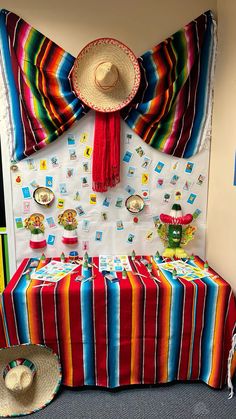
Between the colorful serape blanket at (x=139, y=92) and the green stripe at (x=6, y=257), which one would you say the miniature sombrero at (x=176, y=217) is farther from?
the green stripe at (x=6, y=257)

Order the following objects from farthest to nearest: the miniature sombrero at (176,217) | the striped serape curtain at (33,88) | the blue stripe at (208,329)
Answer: the miniature sombrero at (176,217) < the striped serape curtain at (33,88) < the blue stripe at (208,329)

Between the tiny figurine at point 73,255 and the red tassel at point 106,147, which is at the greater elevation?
the red tassel at point 106,147

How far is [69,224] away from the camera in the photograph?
1.96 meters

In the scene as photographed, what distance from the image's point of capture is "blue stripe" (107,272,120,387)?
157 centimetres

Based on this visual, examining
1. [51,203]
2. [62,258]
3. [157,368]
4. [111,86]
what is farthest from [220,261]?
[111,86]

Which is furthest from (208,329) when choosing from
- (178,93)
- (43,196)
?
(178,93)

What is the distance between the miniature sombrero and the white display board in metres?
0.07

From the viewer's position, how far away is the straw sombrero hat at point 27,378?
150 centimetres

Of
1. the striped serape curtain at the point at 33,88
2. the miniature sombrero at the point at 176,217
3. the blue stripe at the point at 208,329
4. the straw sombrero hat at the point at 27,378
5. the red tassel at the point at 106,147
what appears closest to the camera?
the straw sombrero hat at the point at 27,378

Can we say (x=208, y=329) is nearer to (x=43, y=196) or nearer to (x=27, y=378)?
(x=27, y=378)

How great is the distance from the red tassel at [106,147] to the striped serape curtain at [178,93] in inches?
4.4

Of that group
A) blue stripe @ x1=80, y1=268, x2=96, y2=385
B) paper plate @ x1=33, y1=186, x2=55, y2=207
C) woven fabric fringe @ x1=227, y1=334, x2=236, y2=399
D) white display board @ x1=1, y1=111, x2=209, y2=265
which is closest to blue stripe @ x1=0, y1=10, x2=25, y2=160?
white display board @ x1=1, y1=111, x2=209, y2=265

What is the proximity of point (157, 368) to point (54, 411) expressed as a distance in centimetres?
60

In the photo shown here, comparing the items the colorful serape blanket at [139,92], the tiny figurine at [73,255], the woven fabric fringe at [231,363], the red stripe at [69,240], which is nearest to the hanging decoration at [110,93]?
the colorful serape blanket at [139,92]
